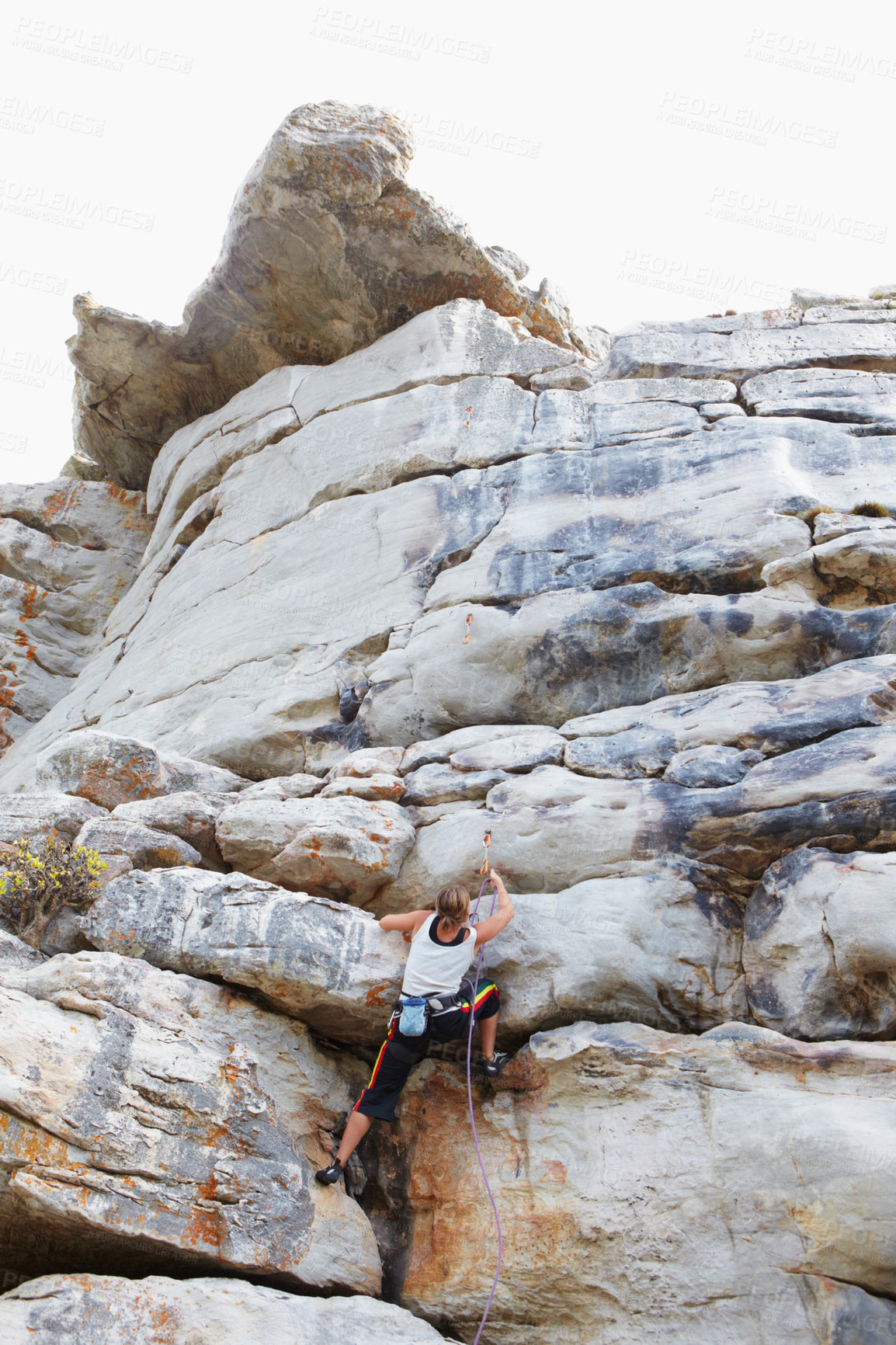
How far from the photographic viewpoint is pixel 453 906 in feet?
20.1

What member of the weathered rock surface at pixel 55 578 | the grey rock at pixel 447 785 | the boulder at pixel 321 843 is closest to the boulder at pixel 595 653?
the grey rock at pixel 447 785

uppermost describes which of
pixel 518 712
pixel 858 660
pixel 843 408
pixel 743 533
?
pixel 843 408

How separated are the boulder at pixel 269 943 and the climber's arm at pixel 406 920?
0.16 m

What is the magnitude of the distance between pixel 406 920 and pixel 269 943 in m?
0.96

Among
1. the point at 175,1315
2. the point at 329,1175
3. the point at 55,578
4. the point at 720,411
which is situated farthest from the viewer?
the point at 55,578

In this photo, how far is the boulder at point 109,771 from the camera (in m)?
8.48

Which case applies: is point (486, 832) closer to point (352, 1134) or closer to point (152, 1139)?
point (352, 1134)

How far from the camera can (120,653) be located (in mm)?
13500

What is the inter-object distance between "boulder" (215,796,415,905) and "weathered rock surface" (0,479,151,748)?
8.02 meters

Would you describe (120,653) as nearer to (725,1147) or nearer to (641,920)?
(641,920)

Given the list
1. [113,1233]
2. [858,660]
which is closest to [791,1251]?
[113,1233]

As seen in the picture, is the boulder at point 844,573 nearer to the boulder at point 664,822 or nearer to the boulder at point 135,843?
the boulder at point 664,822

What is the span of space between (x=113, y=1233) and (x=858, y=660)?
6.60 metres

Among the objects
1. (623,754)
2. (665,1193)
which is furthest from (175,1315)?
(623,754)
